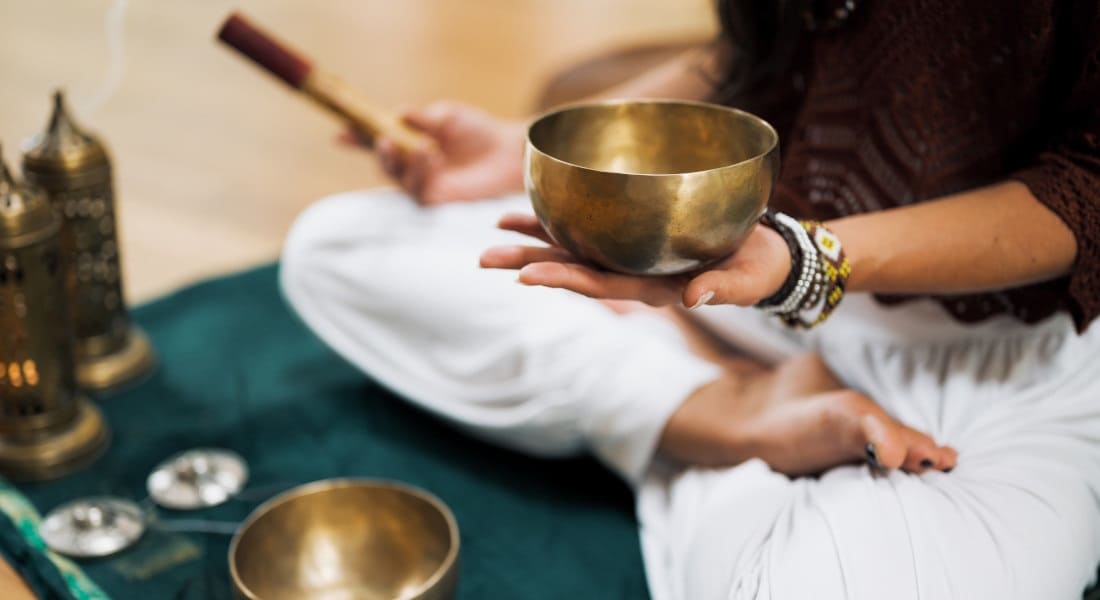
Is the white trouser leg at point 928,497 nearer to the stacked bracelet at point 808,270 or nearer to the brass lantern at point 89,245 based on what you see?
the stacked bracelet at point 808,270

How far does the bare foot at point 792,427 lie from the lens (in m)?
1.03

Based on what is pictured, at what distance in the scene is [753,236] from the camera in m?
0.93

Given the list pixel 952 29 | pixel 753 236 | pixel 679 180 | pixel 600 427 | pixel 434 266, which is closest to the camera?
pixel 679 180

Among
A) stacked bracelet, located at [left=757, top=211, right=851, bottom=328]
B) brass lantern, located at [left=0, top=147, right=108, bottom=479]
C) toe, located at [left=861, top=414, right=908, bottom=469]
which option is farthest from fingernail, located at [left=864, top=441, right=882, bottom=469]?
brass lantern, located at [left=0, top=147, right=108, bottom=479]

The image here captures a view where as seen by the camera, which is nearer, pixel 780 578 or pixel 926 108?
pixel 780 578

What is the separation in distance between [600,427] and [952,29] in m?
0.54

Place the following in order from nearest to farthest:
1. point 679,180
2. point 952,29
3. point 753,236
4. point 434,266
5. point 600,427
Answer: point 679,180 < point 753,236 < point 952,29 < point 600,427 < point 434,266

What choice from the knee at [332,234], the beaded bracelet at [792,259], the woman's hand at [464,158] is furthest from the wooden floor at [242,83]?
the beaded bracelet at [792,259]

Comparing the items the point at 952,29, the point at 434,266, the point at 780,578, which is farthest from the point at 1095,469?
the point at 434,266

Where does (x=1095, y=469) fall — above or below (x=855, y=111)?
below

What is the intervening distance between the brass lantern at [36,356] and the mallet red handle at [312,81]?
316mm

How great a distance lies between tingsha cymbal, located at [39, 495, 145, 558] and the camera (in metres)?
1.21

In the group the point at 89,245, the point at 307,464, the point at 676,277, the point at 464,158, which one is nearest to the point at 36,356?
the point at 89,245

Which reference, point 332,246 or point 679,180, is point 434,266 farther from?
point 679,180
